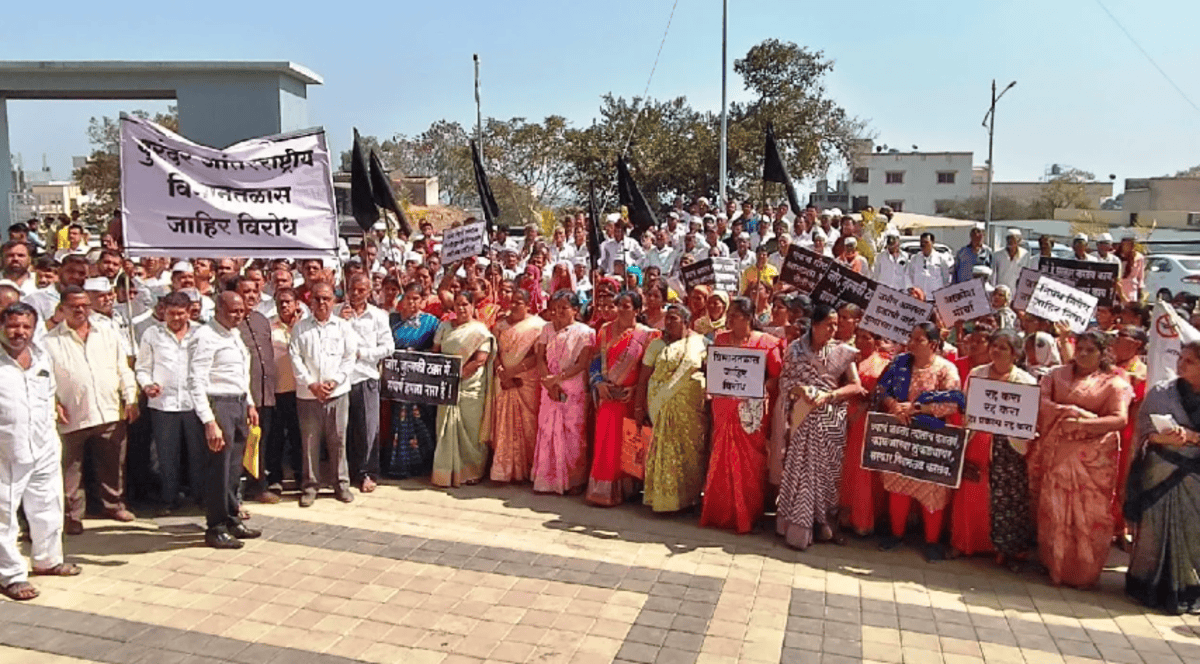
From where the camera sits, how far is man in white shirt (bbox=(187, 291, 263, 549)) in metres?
5.81

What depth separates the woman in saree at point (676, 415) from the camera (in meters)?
6.58

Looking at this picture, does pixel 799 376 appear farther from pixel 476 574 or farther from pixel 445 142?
pixel 445 142

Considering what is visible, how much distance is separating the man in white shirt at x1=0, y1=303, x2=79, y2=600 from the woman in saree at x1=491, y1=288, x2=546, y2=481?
3.25 m

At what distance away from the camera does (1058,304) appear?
7215 mm

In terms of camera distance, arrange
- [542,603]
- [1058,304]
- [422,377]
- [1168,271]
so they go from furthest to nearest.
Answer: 1. [1168,271]
2. [422,377]
3. [1058,304]
4. [542,603]

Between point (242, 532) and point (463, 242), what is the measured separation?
498 centimetres

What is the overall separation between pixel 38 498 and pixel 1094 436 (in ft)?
20.6

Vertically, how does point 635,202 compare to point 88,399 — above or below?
above

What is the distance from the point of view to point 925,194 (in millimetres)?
67125

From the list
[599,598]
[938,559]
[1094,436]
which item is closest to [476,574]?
[599,598]

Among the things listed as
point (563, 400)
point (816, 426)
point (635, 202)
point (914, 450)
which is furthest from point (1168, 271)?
point (563, 400)

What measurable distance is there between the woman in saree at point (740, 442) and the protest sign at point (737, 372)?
9 centimetres

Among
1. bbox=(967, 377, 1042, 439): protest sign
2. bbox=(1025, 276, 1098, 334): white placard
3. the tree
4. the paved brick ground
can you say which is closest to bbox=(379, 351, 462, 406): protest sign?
the paved brick ground

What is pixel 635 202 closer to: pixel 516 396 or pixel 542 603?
pixel 516 396
